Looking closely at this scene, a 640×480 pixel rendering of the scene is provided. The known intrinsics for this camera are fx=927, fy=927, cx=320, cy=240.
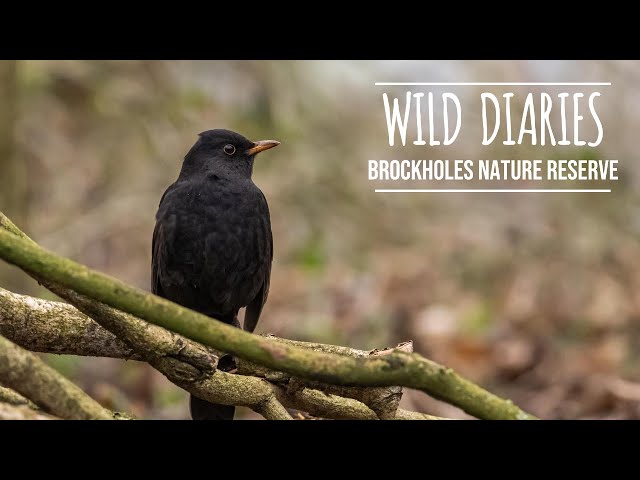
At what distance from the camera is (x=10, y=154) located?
622 centimetres

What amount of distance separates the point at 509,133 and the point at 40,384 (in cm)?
380

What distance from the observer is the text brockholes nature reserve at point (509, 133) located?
5.29 metres

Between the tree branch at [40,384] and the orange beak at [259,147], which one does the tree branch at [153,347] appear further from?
the orange beak at [259,147]

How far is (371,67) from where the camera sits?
7691mm

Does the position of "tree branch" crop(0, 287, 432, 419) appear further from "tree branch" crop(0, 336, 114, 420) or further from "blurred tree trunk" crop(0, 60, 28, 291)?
"blurred tree trunk" crop(0, 60, 28, 291)

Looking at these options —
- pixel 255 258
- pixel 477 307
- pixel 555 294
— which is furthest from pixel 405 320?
pixel 255 258

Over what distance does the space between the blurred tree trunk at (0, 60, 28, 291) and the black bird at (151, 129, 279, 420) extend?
2.38 meters

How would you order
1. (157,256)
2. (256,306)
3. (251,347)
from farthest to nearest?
(256,306) → (157,256) → (251,347)

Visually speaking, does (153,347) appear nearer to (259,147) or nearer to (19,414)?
(19,414)

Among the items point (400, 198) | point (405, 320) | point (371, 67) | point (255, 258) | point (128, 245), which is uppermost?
point (371, 67)

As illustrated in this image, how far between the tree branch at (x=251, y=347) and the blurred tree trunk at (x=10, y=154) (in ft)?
11.9

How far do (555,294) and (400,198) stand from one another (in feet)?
6.01

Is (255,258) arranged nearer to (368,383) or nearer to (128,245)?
(368,383)

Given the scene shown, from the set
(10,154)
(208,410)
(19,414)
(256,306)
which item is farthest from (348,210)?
(19,414)
